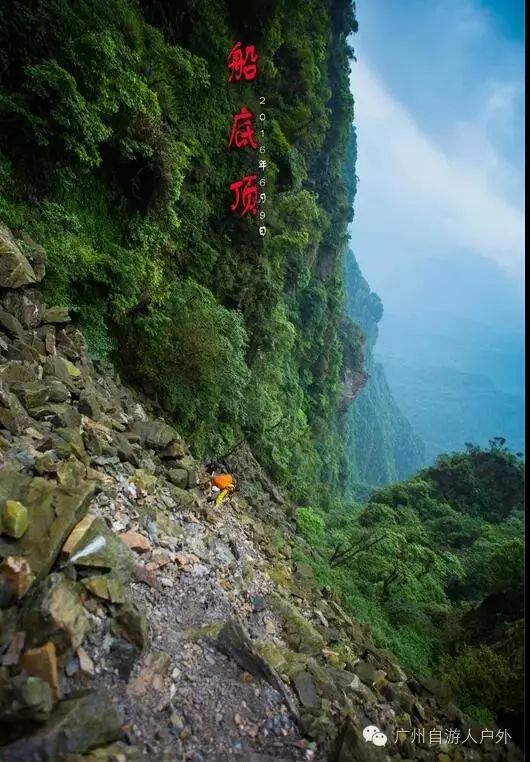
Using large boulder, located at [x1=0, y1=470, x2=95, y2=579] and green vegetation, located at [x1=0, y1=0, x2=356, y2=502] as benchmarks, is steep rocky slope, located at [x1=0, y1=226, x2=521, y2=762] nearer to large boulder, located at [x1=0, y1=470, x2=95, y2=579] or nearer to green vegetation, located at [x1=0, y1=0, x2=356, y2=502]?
large boulder, located at [x1=0, y1=470, x2=95, y2=579]

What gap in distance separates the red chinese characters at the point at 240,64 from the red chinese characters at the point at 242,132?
0.95m

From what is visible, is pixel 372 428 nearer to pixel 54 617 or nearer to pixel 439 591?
pixel 439 591

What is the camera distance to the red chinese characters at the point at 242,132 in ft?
38.1

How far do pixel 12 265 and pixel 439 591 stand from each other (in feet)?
53.7

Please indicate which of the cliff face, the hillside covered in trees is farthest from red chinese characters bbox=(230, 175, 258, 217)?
the cliff face

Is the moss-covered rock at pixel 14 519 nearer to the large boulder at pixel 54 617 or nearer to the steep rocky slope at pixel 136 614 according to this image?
the steep rocky slope at pixel 136 614

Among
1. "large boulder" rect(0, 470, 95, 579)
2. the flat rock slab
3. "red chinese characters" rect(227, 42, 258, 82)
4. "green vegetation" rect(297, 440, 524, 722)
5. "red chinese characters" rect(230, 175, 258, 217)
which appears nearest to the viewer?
the flat rock slab

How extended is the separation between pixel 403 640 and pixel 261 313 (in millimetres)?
10357

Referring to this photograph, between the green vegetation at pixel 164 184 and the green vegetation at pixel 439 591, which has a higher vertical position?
the green vegetation at pixel 164 184

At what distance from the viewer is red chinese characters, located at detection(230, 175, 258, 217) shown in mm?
12162

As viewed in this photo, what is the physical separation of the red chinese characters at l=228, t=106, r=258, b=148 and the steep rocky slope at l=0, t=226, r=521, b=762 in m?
7.96

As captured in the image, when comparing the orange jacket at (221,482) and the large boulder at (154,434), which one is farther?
the orange jacket at (221,482)

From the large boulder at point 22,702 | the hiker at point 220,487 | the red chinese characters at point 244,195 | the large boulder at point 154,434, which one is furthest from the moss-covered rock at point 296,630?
the red chinese characters at point 244,195

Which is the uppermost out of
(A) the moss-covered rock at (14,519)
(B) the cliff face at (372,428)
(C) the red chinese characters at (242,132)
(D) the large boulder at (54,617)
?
(B) the cliff face at (372,428)
